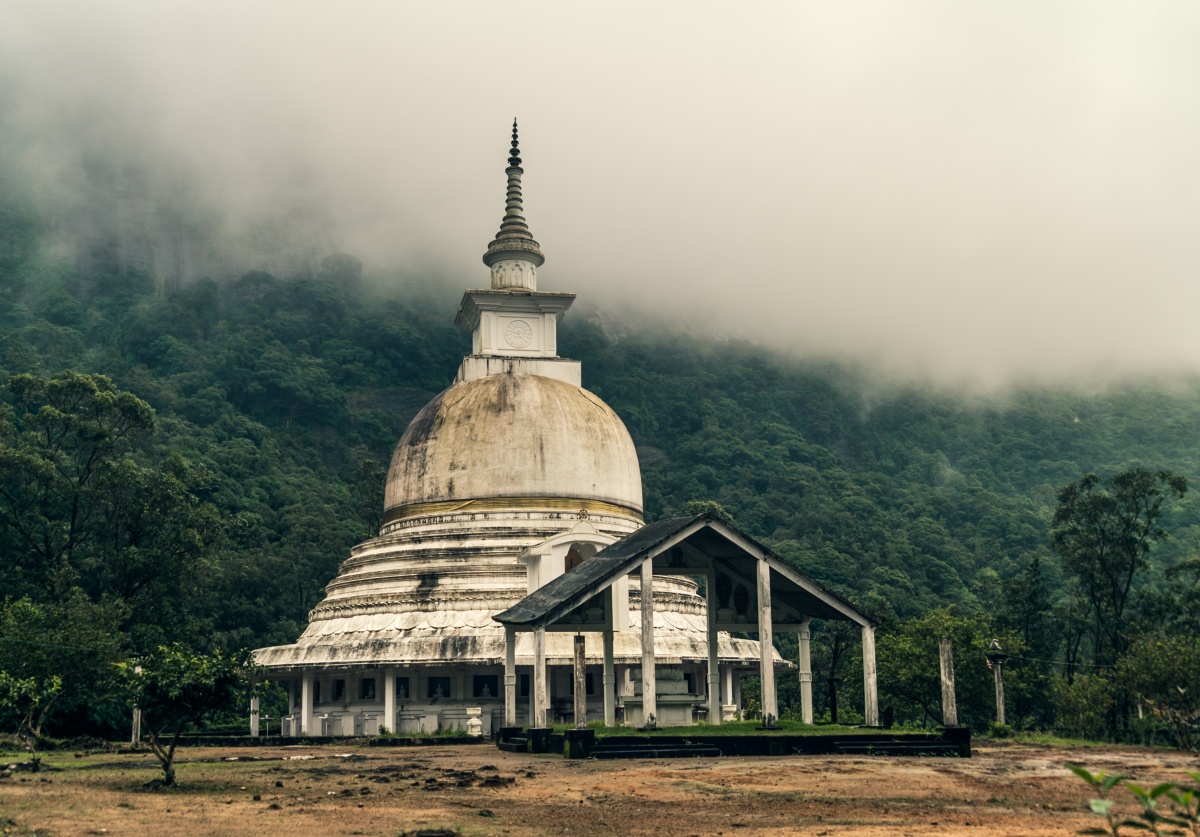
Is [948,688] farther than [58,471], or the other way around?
[58,471]

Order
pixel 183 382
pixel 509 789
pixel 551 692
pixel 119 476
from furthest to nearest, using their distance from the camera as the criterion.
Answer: pixel 183 382, pixel 119 476, pixel 551 692, pixel 509 789

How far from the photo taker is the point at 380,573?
47.9 metres

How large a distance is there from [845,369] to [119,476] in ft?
353

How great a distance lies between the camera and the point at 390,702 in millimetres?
43656

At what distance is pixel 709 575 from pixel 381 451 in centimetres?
9219

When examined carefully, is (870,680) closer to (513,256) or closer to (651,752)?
(651,752)

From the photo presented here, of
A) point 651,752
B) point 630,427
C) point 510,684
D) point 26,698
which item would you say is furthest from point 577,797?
point 630,427

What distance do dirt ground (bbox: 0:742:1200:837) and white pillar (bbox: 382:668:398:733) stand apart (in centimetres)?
1542

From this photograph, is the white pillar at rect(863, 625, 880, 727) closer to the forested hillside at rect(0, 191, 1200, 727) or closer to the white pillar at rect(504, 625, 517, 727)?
the white pillar at rect(504, 625, 517, 727)

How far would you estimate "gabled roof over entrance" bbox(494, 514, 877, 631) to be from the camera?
29359 mm

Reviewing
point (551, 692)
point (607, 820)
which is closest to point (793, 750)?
point (607, 820)

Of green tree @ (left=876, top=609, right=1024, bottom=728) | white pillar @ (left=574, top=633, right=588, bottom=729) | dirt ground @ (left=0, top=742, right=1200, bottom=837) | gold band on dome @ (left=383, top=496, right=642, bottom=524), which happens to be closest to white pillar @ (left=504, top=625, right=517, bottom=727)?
white pillar @ (left=574, top=633, right=588, bottom=729)

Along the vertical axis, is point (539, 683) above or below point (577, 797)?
above

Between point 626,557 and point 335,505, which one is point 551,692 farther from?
point 335,505
